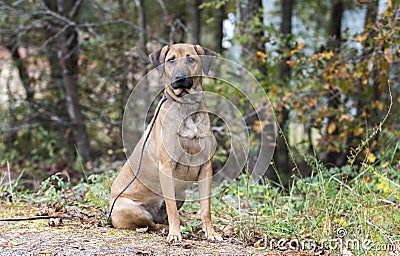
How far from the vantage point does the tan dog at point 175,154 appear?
4.01m

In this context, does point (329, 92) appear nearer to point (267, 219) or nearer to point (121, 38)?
point (267, 219)

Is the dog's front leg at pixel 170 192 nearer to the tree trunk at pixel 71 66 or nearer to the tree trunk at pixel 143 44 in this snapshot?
the tree trunk at pixel 143 44

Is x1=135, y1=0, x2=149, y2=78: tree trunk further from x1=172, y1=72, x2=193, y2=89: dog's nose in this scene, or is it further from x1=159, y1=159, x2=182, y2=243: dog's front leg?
x1=159, y1=159, x2=182, y2=243: dog's front leg

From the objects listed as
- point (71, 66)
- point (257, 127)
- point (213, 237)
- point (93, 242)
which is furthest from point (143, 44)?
point (93, 242)

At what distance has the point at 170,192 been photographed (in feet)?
13.1

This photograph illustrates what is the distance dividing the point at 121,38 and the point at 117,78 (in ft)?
2.42

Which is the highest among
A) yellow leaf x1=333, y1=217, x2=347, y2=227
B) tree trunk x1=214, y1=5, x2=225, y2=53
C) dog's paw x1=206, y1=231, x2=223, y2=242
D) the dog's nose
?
tree trunk x1=214, y1=5, x2=225, y2=53

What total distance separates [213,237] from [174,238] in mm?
325

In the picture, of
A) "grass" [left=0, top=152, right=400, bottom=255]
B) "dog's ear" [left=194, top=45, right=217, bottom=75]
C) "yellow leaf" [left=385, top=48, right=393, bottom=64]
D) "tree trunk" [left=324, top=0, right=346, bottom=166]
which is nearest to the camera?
"grass" [left=0, top=152, right=400, bottom=255]

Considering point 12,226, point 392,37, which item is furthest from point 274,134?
point 12,226

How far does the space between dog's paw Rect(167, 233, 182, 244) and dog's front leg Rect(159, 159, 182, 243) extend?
0.05ft

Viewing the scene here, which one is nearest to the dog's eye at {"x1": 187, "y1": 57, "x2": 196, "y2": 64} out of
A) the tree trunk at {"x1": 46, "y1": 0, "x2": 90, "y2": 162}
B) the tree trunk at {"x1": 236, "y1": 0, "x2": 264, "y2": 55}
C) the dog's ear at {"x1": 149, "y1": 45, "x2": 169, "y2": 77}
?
the dog's ear at {"x1": 149, "y1": 45, "x2": 169, "y2": 77}

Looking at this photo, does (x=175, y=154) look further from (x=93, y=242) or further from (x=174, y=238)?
(x=93, y=242)

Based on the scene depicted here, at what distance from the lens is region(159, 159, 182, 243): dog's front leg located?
12.9ft
